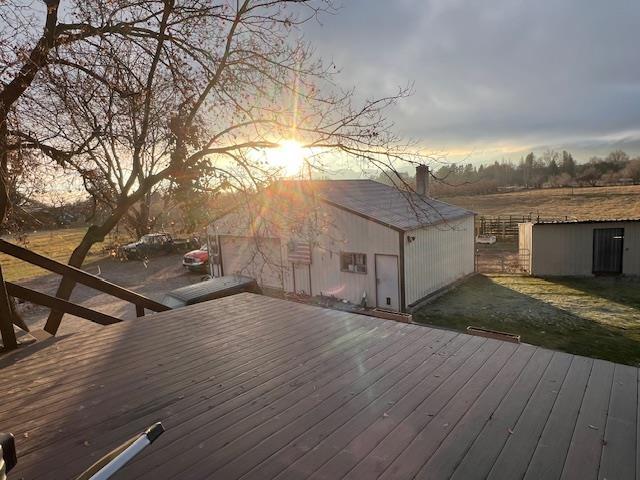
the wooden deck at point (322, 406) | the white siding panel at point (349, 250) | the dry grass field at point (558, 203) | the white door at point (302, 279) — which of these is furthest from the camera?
the dry grass field at point (558, 203)

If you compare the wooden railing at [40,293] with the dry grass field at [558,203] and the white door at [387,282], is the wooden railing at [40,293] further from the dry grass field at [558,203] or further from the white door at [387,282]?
the dry grass field at [558,203]

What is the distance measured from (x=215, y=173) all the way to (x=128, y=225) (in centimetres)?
636

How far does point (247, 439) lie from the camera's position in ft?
10.0

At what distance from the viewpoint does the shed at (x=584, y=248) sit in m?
18.0

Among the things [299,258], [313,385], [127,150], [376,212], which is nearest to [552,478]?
[313,385]

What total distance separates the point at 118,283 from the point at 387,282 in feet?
51.3

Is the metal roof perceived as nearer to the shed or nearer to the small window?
the small window

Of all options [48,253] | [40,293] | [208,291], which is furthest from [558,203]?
[40,293]

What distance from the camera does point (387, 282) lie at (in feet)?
48.1

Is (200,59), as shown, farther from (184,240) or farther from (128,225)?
(184,240)

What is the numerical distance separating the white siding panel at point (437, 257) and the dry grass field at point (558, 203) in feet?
88.5

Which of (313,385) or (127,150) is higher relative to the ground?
(127,150)

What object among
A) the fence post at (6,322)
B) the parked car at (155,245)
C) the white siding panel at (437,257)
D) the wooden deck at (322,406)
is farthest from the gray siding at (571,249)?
the parked car at (155,245)

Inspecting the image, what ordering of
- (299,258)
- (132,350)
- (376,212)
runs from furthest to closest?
(299,258) → (376,212) → (132,350)
